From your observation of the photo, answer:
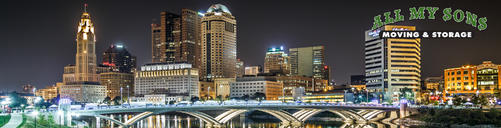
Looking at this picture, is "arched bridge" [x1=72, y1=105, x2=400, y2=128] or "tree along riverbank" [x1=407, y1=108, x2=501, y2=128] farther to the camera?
"tree along riverbank" [x1=407, y1=108, x2=501, y2=128]

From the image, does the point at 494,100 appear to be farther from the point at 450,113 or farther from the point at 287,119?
the point at 287,119

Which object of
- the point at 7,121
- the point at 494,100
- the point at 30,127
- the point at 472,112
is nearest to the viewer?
the point at 30,127

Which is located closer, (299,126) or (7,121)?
(7,121)

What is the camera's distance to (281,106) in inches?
5143

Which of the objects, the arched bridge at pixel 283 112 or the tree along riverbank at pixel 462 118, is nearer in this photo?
the arched bridge at pixel 283 112

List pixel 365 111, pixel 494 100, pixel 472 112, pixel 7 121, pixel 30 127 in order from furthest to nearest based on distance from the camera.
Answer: pixel 494 100 < pixel 365 111 < pixel 472 112 < pixel 7 121 < pixel 30 127

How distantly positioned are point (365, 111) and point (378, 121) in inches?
243

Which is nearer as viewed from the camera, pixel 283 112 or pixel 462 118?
pixel 462 118

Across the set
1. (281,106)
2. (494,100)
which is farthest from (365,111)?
(494,100)

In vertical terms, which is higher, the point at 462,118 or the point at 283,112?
the point at 283,112

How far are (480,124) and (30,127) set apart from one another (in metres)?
98.7

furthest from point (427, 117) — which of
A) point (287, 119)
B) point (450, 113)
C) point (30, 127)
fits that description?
point (30, 127)

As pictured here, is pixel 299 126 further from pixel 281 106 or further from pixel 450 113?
pixel 450 113

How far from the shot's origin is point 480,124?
118 m
